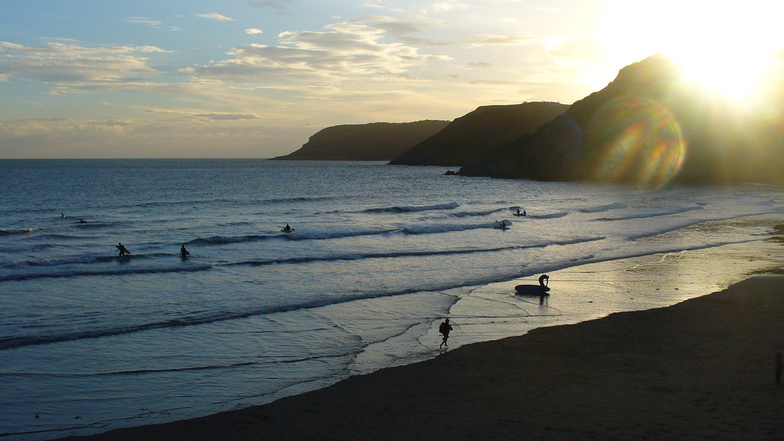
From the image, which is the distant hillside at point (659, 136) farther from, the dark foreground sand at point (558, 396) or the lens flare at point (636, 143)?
the dark foreground sand at point (558, 396)

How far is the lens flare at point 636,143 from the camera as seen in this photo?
289 ft

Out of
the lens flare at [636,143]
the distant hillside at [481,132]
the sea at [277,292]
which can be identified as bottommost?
the sea at [277,292]

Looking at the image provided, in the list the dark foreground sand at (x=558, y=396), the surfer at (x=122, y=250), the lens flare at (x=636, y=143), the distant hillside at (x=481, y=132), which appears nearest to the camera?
the dark foreground sand at (x=558, y=396)

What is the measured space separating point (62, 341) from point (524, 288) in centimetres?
1278

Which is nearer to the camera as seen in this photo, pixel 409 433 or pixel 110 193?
pixel 409 433

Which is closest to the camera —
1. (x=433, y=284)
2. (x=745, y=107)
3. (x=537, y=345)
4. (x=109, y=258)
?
(x=537, y=345)

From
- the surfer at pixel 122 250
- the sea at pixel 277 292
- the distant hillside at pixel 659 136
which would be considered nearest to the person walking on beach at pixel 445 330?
the sea at pixel 277 292

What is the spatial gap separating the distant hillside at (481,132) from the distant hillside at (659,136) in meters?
72.3

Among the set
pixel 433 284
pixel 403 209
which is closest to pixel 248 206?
pixel 403 209

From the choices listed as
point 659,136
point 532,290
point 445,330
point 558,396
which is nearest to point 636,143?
point 659,136

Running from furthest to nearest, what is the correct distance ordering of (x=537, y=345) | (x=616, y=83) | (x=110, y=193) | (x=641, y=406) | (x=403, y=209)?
(x=616, y=83) < (x=110, y=193) < (x=403, y=209) < (x=537, y=345) < (x=641, y=406)

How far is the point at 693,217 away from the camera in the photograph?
3941 cm

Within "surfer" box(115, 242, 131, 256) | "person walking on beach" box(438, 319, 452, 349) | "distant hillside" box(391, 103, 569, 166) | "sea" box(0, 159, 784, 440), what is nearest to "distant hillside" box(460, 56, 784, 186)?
"sea" box(0, 159, 784, 440)

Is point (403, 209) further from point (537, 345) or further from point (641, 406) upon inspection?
point (641, 406)
